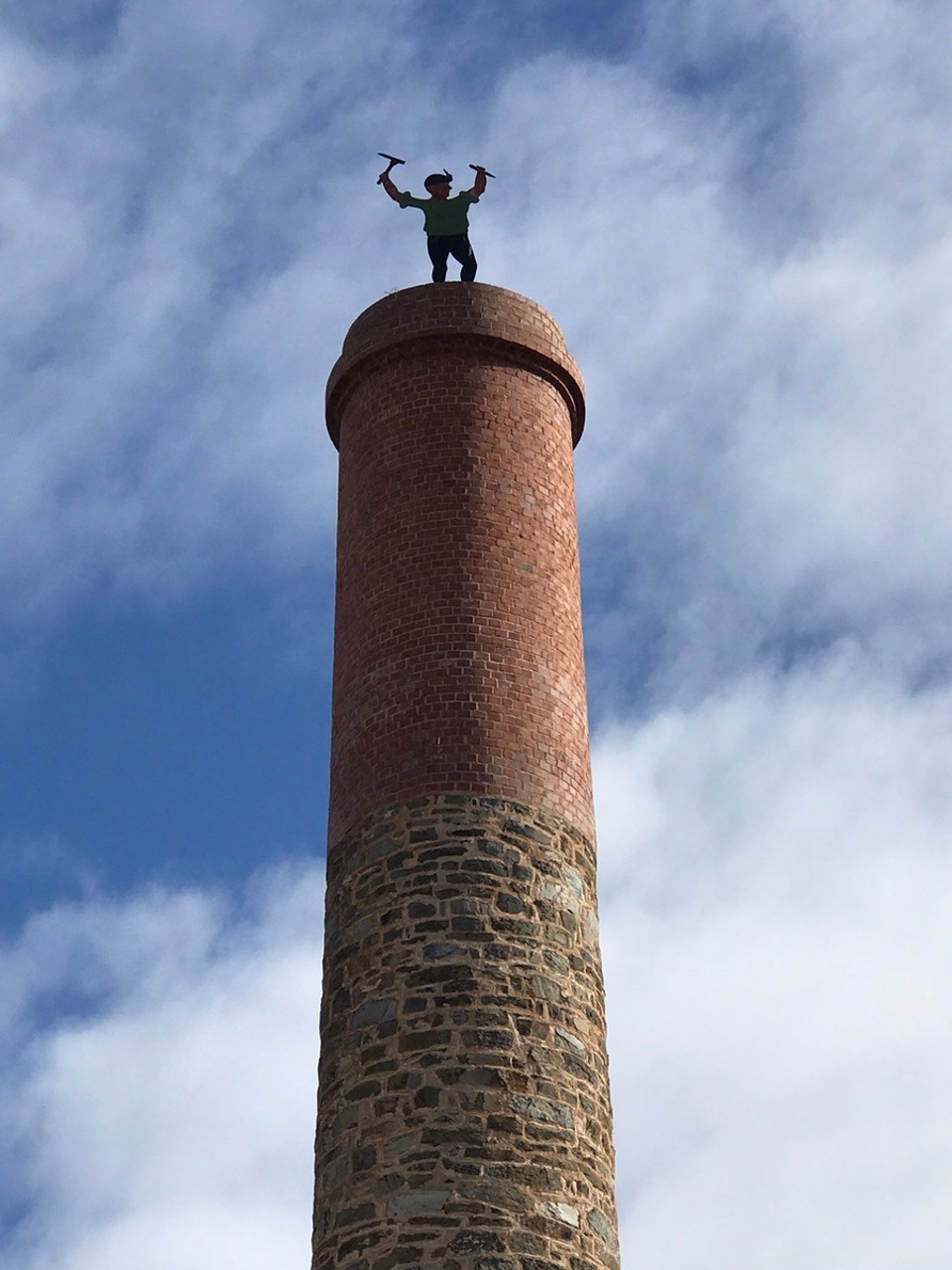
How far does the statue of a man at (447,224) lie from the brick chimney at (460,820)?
3.06ft

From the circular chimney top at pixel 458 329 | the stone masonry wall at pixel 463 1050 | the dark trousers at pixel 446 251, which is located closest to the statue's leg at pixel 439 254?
the dark trousers at pixel 446 251

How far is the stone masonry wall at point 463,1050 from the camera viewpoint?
41.1 feet

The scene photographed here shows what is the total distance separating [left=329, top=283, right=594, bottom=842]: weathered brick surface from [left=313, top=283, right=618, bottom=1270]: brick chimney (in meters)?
0.02

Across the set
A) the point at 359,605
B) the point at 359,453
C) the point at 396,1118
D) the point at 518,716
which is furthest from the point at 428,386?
the point at 396,1118

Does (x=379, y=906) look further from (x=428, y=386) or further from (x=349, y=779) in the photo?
(x=428, y=386)

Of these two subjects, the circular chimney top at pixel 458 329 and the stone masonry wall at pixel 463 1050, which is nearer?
the stone masonry wall at pixel 463 1050

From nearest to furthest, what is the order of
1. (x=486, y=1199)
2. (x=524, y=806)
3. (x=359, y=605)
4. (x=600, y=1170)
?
(x=486, y=1199) → (x=600, y=1170) → (x=524, y=806) → (x=359, y=605)

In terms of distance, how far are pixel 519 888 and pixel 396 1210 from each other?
255cm

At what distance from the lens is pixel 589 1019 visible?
45.3 ft

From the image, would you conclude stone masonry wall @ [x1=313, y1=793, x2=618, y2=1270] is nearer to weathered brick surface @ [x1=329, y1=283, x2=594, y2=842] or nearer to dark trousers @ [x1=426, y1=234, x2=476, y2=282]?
weathered brick surface @ [x1=329, y1=283, x2=594, y2=842]

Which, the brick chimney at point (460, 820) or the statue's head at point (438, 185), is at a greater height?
the statue's head at point (438, 185)

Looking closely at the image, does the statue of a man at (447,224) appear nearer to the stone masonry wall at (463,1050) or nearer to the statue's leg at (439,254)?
the statue's leg at (439,254)

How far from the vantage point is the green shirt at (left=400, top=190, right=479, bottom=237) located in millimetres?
17688

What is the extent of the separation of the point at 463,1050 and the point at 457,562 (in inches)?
165
